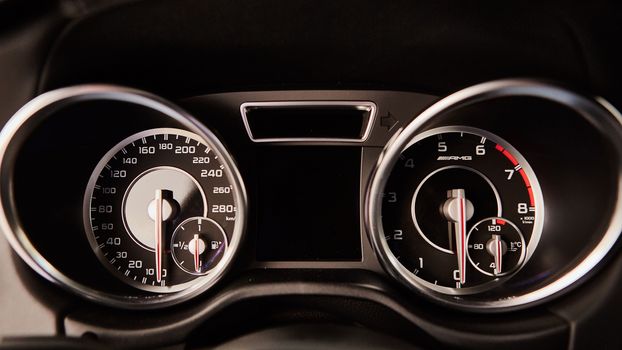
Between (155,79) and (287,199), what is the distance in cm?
56

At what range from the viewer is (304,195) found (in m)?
1.94

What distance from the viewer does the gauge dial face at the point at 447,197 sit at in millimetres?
1930

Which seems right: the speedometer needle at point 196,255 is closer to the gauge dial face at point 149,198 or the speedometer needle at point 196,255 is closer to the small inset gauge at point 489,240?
the gauge dial face at point 149,198

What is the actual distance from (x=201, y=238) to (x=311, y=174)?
0.41 m

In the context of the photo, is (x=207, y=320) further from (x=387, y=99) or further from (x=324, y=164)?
(x=387, y=99)

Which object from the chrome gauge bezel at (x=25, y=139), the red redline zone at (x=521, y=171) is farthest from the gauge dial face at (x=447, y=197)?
the chrome gauge bezel at (x=25, y=139)

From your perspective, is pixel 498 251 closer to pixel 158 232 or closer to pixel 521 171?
pixel 521 171

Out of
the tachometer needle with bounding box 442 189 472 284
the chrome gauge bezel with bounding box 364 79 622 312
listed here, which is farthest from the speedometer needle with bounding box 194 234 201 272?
the tachometer needle with bounding box 442 189 472 284

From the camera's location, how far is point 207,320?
5.65 ft

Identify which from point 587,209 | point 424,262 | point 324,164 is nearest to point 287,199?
point 324,164

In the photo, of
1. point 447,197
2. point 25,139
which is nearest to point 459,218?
point 447,197

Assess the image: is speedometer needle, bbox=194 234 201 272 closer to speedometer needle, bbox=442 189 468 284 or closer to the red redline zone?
speedometer needle, bbox=442 189 468 284

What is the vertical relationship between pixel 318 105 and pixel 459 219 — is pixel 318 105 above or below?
above

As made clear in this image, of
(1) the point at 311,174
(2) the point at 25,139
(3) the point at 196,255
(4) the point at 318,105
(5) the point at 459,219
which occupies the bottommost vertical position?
(3) the point at 196,255
